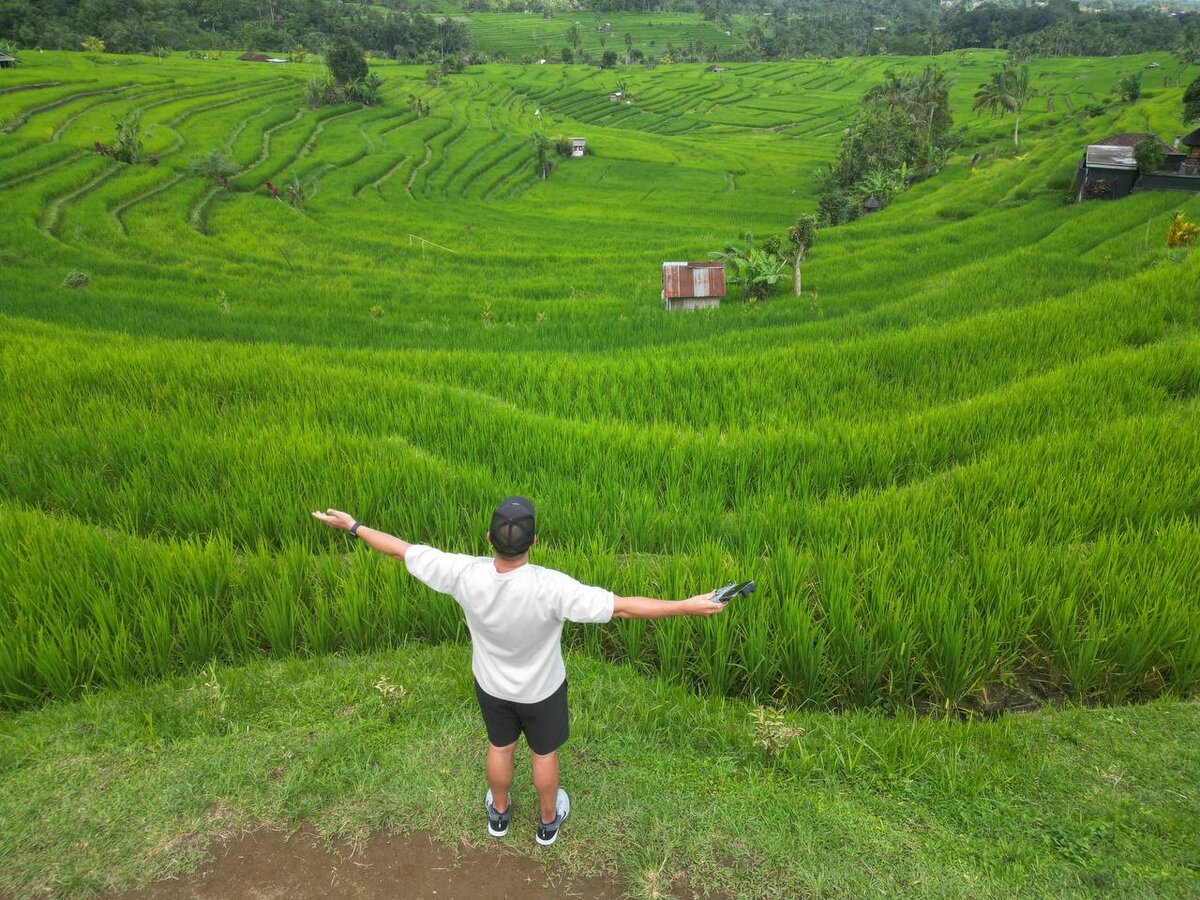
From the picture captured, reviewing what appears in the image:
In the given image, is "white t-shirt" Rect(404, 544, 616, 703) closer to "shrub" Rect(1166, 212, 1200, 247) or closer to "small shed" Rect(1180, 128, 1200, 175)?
"shrub" Rect(1166, 212, 1200, 247)

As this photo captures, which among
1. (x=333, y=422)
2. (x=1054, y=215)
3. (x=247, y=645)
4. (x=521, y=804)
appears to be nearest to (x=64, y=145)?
(x=333, y=422)

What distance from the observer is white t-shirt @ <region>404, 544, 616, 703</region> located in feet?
6.40

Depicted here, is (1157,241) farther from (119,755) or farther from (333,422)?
(119,755)

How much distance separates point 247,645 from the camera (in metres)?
3.31

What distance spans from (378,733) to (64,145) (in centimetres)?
3085

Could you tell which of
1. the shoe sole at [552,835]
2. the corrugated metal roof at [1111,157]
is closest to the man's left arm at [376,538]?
the shoe sole at [552,835]

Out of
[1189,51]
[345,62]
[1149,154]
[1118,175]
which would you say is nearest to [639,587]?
[1149,154]

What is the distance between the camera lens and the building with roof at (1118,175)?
1836cm

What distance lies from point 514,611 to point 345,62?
1962 inches

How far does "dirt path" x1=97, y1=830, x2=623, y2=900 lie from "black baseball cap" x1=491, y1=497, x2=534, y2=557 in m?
1.10

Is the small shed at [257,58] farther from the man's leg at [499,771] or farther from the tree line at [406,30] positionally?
the man's leg at [499,771]

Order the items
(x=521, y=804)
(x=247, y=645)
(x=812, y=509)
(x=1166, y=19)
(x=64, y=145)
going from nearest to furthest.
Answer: (x=521, y=804) → (x=247, y=645) → (x=812, y=509) → (x=64, y=145) → (x=1166, y=19)

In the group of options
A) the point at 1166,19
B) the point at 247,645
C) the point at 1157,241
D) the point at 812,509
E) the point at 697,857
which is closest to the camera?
the point at 697,857

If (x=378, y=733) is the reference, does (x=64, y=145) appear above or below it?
above
